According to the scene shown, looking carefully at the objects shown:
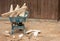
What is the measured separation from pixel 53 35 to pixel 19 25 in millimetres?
1036

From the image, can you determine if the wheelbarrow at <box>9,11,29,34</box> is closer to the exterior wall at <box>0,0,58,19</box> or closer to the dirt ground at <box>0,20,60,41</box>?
the dirt ground at <box>0,20,60,41</box>

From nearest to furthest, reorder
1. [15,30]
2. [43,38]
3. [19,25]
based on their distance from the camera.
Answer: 1. [43,38]
2. [19,25]
3. [15,30]

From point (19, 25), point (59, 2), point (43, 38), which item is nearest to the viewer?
point (43, 38)

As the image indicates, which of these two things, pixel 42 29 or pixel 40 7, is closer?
pixel 42 29

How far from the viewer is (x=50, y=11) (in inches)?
256

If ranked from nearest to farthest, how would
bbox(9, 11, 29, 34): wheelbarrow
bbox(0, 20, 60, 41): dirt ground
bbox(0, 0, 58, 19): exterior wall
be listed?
bbox(0, 20, 60, 41): dirt ground
bbox(9, 11, 29, 34): wheelbarrow
bbox(0, 0, 58, 19): exterior wall

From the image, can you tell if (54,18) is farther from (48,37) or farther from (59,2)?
(48,37)

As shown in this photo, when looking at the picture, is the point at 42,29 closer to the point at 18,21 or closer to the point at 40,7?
the point at 18,21

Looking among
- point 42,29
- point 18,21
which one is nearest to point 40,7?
point 42,29

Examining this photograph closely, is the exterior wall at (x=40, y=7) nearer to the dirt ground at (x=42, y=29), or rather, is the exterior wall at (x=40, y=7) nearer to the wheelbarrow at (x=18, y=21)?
the dirt ground at (x=42, y=29)

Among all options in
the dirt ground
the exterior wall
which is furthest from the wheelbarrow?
the exterior wall

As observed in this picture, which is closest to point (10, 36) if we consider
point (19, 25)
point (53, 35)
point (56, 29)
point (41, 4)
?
point (19, 25)

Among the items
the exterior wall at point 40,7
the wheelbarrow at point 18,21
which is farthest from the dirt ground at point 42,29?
the exterior wall at point 40,7

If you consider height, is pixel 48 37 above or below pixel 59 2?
below
